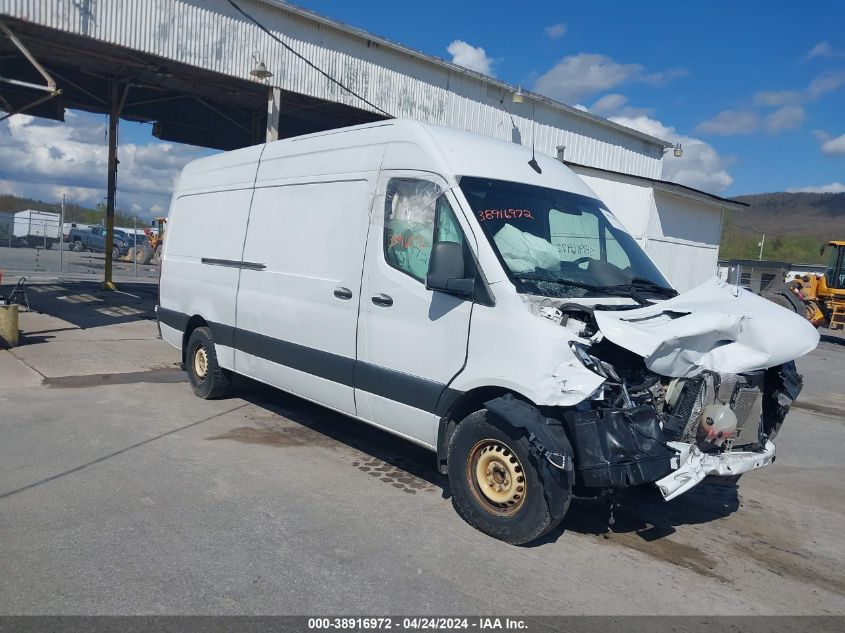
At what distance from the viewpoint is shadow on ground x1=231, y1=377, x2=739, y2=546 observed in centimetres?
483

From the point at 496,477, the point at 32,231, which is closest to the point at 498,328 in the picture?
the point at 496,477

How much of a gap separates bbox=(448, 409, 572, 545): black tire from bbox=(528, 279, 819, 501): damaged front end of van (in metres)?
0.21

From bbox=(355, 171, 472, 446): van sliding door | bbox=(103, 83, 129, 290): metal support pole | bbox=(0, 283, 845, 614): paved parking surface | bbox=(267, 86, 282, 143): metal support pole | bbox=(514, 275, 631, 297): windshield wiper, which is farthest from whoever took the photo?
bbox=(103, 83, 129, 290): metal support pole

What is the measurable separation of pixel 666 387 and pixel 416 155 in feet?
8.05

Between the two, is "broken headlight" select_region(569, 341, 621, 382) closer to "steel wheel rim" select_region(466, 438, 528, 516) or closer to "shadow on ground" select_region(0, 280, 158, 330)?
"steel wheel rim" select_region(466, 438, 528, 516)

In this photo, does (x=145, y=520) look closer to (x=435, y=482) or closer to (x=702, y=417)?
(x=435, y=482)

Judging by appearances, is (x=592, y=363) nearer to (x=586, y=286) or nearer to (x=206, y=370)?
(x=586, y=286)

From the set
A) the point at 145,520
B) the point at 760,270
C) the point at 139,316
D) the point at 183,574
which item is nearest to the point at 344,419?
the point at 145,520

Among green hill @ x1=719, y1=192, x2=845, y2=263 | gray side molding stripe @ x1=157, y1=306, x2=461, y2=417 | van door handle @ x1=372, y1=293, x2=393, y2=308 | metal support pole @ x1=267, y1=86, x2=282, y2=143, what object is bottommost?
gray side molding stripe @ x1=157, y1=306, x2=461, y2=417

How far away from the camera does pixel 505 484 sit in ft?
14.3

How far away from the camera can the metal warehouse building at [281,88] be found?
11.8 metres

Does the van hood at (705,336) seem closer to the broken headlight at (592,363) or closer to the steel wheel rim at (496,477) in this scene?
the broken headlight at (592,363)

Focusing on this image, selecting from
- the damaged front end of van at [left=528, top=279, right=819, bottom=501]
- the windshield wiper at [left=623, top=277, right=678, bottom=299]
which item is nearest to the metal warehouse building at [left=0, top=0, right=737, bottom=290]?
the windshield wiper at [left=623, top=277, right=678, bottom=299]

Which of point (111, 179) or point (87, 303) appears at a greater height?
point (111, 179)
